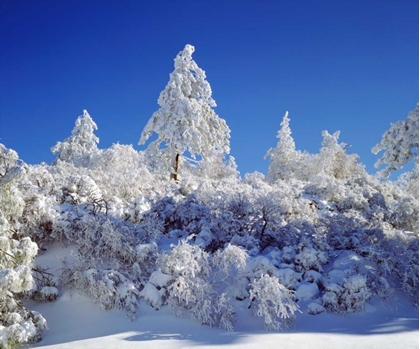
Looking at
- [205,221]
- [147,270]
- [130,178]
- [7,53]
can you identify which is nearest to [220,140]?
[130,178]

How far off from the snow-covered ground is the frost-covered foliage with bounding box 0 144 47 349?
353 mm

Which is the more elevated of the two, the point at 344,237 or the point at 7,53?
the point at 7,53

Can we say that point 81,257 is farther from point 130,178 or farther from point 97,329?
point 130,178

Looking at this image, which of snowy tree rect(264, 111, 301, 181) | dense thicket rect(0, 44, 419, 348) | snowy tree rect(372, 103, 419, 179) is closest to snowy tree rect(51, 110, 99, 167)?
snowy tree rect(264, 111, 301, 181)

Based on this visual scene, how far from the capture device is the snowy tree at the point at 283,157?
29500mm

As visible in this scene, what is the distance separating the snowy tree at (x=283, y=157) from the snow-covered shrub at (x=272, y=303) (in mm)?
21713

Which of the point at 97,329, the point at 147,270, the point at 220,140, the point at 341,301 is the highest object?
the point at 220,140

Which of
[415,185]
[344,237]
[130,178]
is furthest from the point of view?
[415,185]

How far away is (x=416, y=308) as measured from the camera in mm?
8133

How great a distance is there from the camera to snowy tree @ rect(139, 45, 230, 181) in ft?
65.8

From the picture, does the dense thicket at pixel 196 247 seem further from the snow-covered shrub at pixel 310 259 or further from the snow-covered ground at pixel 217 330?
the snow-covered ground at pixel 217 330

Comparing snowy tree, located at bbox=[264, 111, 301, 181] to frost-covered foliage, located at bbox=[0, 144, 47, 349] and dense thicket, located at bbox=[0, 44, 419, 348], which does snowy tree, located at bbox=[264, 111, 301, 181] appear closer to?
dense thicket, located at bbox=[0, 44, 419, 348]

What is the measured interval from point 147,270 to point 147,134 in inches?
517

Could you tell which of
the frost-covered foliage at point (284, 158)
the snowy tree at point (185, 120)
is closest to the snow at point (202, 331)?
the snowy tree at point (185, 120)
